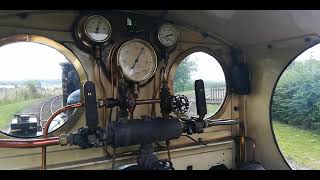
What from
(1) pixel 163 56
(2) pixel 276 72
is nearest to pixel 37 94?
(1) pixel 163 56

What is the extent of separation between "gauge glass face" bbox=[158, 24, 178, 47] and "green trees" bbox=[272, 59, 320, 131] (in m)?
0.95

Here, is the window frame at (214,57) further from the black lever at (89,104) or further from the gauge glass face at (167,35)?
the black lever at (89,104)

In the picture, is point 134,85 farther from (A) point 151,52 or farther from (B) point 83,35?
(B) point 83,35

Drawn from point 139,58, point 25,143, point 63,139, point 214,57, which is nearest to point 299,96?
point 214,57

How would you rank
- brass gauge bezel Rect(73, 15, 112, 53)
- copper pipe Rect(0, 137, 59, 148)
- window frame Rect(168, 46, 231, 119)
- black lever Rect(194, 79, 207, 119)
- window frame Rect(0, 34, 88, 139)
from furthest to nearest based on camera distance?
window frame Rect(168, 46, 231, 119) < black lever Rect(194, 79, 207, 119) < brass gauge bezel Rect(73, 15, 112, 53) < window frame Rect(0, 34, 88, 139) < copper pipe Rect(0, 137, 59, 148)

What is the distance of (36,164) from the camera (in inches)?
69.0

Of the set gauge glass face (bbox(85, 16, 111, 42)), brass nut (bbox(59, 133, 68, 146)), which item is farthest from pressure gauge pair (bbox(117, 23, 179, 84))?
brass nut (bbox(59, 133, 68, 146))

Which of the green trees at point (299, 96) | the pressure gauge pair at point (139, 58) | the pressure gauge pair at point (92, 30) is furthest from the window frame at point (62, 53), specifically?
the green trees at point (299, 96)

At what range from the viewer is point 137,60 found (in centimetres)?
192

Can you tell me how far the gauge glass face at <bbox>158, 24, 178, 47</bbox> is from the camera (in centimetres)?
207

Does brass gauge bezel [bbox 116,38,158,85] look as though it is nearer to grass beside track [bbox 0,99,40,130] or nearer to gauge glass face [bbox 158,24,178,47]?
gauge glass face [bbox 158,24,178,47]

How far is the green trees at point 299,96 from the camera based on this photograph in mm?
2068
